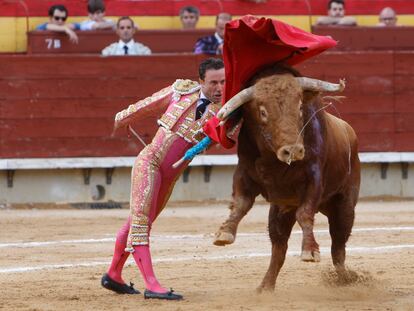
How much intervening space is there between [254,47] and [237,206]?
2.44ft

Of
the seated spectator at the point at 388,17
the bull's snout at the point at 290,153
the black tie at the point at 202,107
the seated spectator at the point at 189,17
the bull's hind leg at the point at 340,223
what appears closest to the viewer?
the bull's snout at the point at 290,153

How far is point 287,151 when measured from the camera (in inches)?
224

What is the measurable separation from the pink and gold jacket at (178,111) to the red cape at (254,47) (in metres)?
0.43

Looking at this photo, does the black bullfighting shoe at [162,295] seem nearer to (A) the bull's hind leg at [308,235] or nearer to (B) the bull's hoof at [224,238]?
(B) the bull's hoof at [224,238]

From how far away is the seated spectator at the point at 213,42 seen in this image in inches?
470

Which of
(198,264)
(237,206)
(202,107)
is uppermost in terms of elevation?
(202,107)

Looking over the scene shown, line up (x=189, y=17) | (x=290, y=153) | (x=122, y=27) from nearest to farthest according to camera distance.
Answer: (x=290, y=153) → (x=122, y=27) → (x=189, y=17)

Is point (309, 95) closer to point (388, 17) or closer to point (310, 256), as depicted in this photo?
point (310, 256)

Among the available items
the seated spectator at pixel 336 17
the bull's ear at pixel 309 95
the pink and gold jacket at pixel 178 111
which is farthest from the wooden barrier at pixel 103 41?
the bull's ear at pixel 309 95

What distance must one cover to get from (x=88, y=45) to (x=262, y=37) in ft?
21.5

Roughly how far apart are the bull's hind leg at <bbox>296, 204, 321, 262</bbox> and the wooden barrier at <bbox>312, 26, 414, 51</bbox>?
282 inches

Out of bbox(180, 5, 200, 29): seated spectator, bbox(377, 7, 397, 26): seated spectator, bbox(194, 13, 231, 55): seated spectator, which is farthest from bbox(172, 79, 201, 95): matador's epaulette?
bbox(377, 7, 397, 26): seated spectator

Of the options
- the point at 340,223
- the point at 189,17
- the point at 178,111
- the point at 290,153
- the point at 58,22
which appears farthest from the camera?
the point at 189,17

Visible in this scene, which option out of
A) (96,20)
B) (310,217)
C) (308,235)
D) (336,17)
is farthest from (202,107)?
(336,17)
